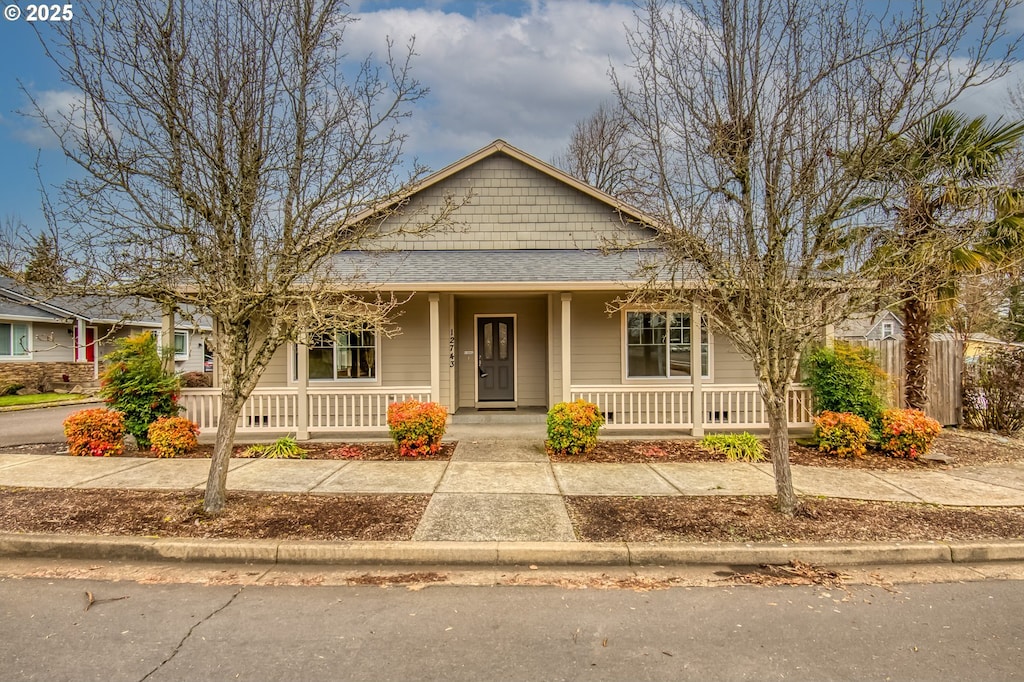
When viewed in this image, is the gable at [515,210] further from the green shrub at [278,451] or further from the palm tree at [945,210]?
the palm tree at [945,210]

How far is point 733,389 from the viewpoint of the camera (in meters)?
9.03

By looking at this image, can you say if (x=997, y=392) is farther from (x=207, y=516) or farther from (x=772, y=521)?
(x=207, y=516)

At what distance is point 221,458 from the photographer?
5.16 m

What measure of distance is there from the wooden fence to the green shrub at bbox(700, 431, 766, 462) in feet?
12.1

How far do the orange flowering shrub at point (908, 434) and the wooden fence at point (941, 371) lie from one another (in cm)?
235

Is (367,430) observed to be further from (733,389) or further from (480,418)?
(733,389)

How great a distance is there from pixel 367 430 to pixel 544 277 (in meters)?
4.23

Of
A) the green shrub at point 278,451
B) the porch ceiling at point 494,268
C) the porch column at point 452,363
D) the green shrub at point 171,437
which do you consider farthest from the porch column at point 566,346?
the green shrub at point 171,437

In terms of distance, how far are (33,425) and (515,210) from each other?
12317 millimetres

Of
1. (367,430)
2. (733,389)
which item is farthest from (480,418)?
(733,389)

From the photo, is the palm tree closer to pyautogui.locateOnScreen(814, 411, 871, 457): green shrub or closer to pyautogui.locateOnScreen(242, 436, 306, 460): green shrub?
Result: pyautogui.locateOnScreen(814, 411, 871, 457): green shrub

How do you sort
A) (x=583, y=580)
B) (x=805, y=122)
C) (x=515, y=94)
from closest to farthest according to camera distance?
(x=583, y=580) < (x=805, y=122) < (x=515, y=94)

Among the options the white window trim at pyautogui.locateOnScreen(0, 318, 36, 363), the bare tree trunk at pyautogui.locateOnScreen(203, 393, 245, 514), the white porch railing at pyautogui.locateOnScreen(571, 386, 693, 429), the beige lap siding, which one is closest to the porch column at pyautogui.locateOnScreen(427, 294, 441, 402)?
the white porch railing at pyautogui.locateOnScreen(571, 386, 693, 429)

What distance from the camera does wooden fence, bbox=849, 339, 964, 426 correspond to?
9.69 m
